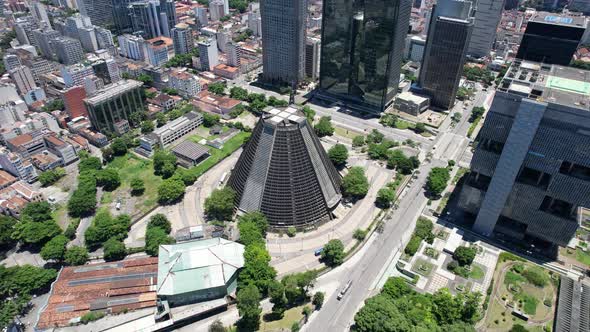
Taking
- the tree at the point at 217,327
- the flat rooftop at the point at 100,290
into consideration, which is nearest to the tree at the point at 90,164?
the flat rooftop at the point at 100,290

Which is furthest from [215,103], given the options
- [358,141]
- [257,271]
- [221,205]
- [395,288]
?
[395,288]

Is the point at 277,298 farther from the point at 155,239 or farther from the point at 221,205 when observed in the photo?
the point at 155,239

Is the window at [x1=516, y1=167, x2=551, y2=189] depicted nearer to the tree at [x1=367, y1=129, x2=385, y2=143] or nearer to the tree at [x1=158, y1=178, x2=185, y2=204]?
the tree at [x1=367, y1=129, x2=385, y2=143]

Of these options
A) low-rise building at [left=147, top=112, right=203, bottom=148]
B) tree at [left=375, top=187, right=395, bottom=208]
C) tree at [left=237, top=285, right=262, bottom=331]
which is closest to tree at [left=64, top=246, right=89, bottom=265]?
tree at [left=237, top=285, right=262, bottom=331]

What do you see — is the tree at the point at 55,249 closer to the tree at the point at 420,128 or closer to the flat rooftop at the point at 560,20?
the tree at the point at 420,128

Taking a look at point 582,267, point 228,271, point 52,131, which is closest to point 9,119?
point 52,131

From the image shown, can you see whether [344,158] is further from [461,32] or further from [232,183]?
[461,32]
